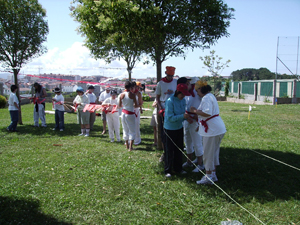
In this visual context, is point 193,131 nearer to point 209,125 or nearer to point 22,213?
point 209,125

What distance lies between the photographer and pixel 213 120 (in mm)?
4508

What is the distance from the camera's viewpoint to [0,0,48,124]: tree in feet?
36.4

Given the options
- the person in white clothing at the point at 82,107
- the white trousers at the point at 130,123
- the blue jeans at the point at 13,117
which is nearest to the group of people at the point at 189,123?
the white trousers at the point at 130,123

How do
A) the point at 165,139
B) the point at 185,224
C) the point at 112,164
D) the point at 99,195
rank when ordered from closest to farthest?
the point at 185,224 < the point at 99,195 < the point at 165,139 < the point at 112,164

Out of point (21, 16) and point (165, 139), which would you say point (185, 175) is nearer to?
point (165, 139)

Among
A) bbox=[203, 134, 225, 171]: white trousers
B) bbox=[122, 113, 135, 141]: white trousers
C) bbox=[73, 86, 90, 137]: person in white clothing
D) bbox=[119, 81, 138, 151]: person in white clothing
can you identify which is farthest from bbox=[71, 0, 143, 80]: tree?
bbox=[203, 134, 225, 171]: white trousers

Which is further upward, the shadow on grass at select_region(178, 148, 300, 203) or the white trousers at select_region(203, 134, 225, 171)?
the white trousers at select_region(203, 134, 225, 171)

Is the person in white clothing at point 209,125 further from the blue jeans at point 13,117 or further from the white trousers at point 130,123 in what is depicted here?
the blue jeans at point 13,117

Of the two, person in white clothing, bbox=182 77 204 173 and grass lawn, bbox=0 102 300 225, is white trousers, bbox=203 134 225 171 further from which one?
person in white clothing, bbox=182 77 204 173

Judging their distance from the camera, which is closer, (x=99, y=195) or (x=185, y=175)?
(x=99, y=195)

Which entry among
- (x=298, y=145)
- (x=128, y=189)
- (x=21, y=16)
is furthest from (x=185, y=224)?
(x=21, y=16)

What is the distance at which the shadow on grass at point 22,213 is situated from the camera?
3.65 meters

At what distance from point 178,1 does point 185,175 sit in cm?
431

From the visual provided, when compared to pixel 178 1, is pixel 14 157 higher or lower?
lower
